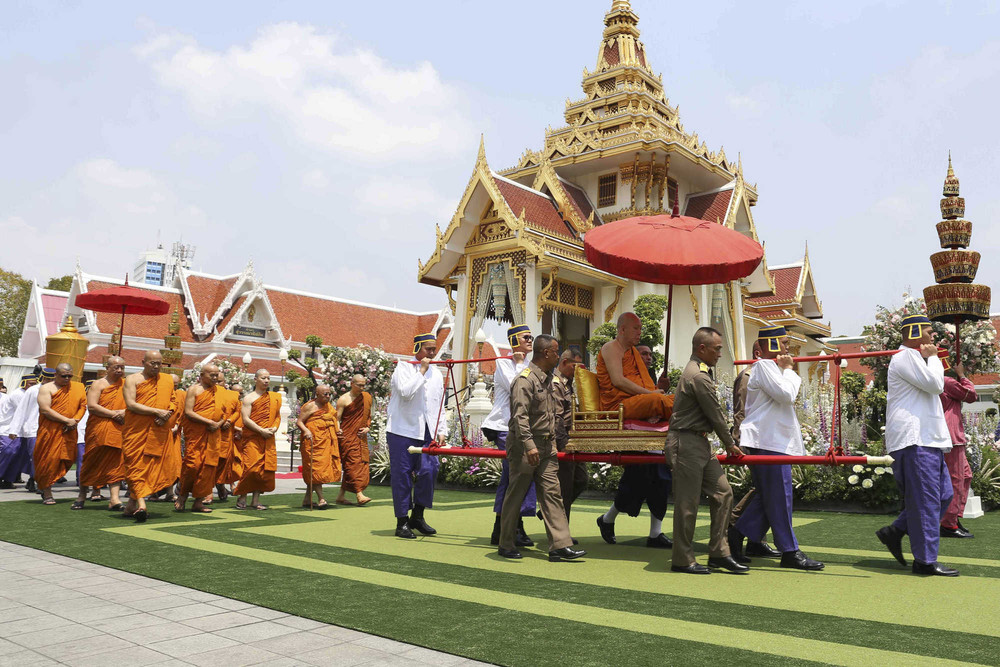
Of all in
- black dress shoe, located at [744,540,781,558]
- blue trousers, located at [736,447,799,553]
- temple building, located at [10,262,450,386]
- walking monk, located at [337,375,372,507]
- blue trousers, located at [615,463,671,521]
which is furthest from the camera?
temple building, located at [10,262,450,386]

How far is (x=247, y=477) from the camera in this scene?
974cm

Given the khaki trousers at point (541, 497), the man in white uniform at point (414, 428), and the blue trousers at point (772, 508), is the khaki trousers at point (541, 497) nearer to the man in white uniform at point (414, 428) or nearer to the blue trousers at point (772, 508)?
the blue trousers at point (772, 508)

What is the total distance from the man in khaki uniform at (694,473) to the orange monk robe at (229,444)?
605cm

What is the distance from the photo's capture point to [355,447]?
10.4 meters

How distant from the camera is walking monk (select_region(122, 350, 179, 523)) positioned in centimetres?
812

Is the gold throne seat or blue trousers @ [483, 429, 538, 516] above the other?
the gold throne seat

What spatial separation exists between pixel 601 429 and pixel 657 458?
478mm

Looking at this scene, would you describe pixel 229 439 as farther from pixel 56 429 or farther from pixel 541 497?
pixel 541 497

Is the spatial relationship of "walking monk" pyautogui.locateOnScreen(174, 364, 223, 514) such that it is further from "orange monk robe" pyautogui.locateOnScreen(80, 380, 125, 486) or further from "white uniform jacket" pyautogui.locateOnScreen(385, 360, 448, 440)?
"white uniform jacket" pyautogui.locateOnScreen(385, 360, 448, 440)

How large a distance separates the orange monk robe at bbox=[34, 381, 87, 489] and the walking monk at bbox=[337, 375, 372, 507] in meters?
3.32

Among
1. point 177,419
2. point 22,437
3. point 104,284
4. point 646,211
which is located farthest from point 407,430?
point 104,284

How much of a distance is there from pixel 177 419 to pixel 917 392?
7.82 m

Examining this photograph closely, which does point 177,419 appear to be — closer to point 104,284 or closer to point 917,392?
point 917,392

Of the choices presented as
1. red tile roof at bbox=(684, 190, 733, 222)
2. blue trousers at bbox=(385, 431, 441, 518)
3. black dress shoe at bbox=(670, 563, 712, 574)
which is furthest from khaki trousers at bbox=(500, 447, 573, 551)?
red tile roof at bbox=(684, 190, 733, 222)
